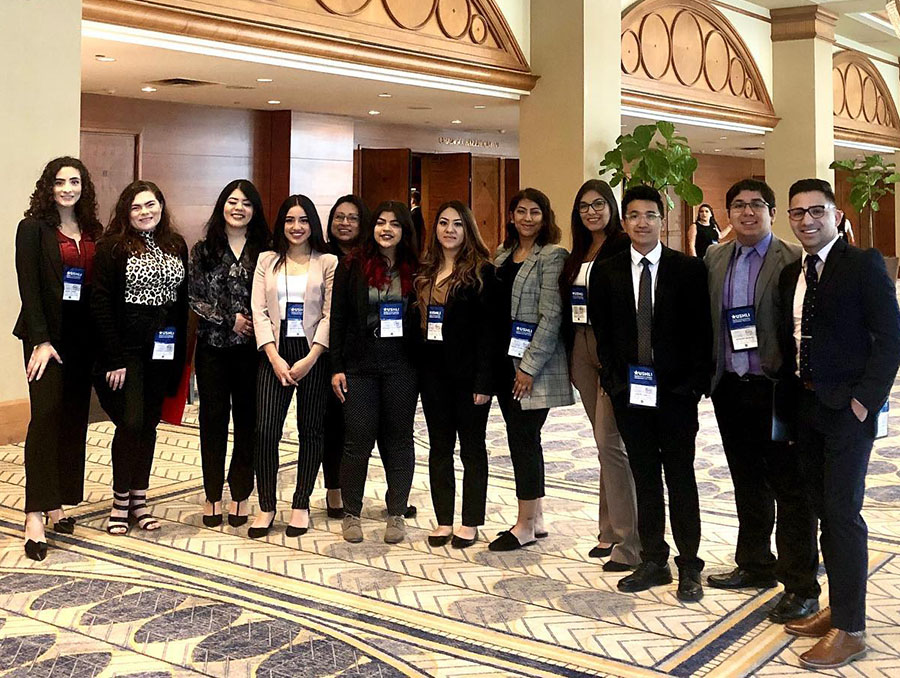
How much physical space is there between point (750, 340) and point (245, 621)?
219cm

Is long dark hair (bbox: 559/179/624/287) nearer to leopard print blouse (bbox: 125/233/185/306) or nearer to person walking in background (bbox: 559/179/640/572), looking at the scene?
person walking in background (bbox: 559/179/640/572)

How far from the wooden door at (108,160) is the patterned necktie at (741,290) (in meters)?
9.81

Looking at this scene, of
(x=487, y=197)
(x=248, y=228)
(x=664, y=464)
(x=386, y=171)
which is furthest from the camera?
(x=487, y=197)

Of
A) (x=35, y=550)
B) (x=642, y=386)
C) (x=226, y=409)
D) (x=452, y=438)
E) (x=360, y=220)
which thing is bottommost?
(x=35, y=550)

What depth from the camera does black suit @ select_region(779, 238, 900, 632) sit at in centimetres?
318

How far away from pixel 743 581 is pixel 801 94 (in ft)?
42.7

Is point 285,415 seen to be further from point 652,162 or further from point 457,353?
point 652,162

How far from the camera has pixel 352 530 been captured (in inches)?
185

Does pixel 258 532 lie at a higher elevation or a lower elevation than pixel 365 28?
lower

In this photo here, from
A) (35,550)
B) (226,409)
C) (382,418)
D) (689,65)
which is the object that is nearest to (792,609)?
(382,418)

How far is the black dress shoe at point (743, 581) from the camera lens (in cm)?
405

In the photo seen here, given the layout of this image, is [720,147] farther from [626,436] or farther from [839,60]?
[626,436]

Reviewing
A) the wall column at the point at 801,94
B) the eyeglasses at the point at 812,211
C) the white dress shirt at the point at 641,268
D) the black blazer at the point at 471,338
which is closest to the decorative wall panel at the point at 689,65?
the wall column at the point at 801,94

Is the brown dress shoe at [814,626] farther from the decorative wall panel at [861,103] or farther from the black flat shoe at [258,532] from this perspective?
the decorative wall panel at [861,103]
